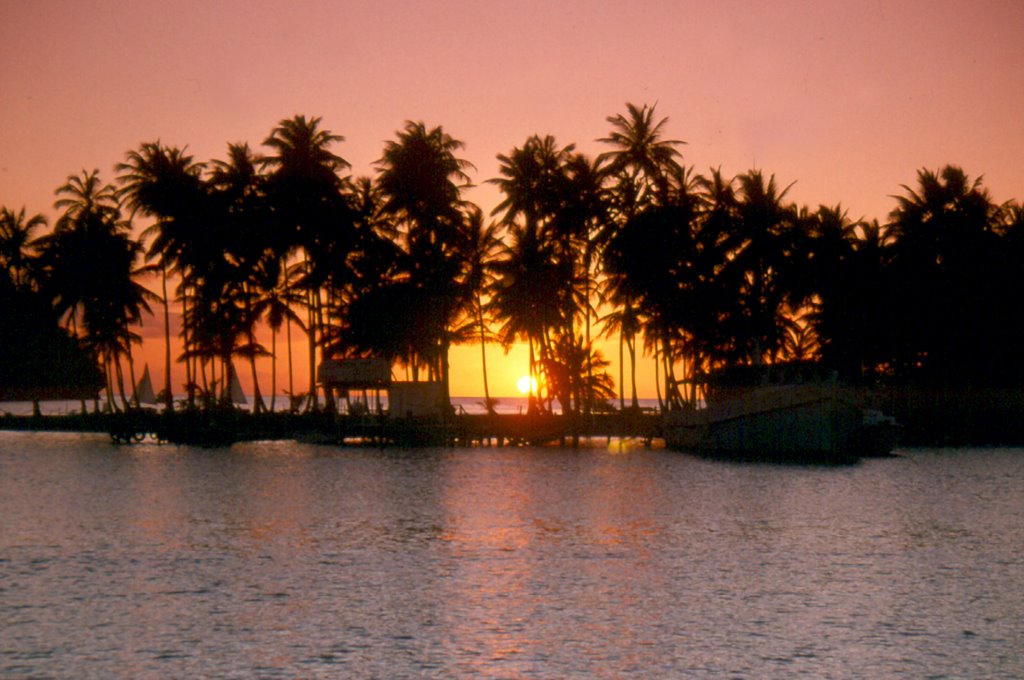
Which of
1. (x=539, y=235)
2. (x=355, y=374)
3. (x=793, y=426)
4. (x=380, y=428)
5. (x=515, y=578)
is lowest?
(x=515, y=578)

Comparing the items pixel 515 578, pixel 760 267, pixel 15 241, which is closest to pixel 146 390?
pixel 15 241

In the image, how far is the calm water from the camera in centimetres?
1767

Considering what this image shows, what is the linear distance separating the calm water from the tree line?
2824cm

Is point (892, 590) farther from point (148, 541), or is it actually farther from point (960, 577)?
point (148, 541)

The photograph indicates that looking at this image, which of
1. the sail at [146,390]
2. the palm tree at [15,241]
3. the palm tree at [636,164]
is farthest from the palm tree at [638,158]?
the sail at [146,390]

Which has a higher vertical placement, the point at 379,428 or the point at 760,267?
the point at 760,267

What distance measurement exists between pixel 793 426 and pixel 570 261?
97.4 ft

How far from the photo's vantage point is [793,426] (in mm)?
56406

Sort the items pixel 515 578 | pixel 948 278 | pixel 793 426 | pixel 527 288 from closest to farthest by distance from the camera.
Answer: pixel 515 578 → pixel 793 426 → pixel 948 278 → pixel 527 288

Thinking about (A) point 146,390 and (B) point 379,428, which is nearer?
(B) point 379,428

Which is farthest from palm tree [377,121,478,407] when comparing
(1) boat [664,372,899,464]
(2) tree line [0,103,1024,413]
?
(1) boat [664,372,899,464]

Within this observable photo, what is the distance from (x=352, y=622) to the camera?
66.1ft

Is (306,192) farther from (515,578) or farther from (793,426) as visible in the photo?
(515,578)

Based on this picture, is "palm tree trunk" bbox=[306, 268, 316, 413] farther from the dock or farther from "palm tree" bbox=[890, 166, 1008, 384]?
"palm tree" bbox=[890, 166, 1008, 384]
